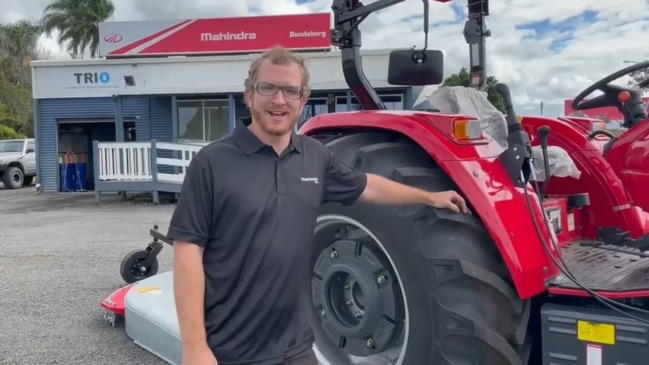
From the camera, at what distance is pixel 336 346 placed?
287 centimetres

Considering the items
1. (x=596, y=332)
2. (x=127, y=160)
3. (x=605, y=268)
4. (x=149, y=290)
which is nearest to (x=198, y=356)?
(x=596, y=332)

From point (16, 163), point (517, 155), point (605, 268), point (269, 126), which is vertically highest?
point (269, 126)

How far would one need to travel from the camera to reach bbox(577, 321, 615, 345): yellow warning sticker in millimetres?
2219

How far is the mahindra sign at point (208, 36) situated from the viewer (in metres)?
18.1

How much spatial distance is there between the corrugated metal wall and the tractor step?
16.3 metres

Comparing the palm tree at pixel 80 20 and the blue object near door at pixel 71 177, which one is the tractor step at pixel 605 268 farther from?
the palm tree at pixel 80 20

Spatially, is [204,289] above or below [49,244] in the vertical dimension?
above

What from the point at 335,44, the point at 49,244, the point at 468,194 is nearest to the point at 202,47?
the point at 49,244

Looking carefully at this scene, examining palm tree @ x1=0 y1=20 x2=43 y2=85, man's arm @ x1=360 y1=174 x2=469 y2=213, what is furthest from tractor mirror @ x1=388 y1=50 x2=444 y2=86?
palm tree @ x1=0 y1=20 x2=43 y2=85

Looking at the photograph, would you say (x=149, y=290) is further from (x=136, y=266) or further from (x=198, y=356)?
(x=198, y=356)

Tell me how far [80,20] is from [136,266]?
40.0 metres

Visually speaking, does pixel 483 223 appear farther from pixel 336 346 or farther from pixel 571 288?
pixel 336 346

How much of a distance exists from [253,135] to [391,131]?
0.88m

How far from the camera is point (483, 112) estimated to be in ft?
9.93
